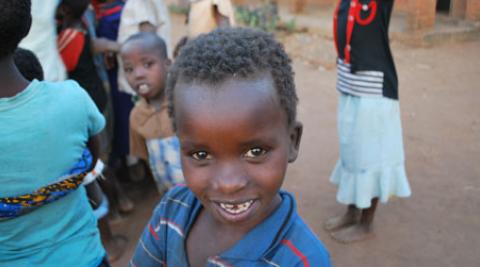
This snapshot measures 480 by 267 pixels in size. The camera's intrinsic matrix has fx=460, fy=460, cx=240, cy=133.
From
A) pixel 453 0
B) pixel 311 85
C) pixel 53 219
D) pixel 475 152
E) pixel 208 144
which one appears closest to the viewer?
pixel 208 144

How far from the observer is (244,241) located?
47.3 inches

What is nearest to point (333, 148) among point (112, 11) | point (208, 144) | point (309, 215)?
point (309, 215)

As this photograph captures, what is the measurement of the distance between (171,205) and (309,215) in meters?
2.29

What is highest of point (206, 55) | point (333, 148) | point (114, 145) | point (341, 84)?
point (206, 55)

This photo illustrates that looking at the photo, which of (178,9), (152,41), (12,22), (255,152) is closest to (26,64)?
(12,22)

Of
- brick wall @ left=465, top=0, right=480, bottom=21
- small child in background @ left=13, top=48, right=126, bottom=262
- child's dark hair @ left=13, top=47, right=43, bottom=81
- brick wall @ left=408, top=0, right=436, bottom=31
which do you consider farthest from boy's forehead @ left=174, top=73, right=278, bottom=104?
brick wall @ left=465, top=0, right=480, bottom=21

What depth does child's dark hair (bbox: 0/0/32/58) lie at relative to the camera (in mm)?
1403

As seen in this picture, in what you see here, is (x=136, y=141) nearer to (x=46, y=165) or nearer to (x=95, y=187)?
(x=95, y=187)

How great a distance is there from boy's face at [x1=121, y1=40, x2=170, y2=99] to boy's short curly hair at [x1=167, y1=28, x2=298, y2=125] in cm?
156

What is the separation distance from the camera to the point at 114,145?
12.0ft

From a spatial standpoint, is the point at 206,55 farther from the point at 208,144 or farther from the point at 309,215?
the point at 309,215

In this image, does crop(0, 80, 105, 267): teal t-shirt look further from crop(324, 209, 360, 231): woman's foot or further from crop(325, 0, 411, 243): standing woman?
crop(324, 209, 360, 231): woman's foot

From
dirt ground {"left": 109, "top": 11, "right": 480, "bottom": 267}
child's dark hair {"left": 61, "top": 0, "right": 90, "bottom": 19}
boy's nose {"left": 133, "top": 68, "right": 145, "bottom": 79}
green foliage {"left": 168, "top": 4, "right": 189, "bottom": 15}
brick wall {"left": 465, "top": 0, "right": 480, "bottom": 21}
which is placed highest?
child's dark hair {"left": 61, "top": 0, "right": 90, "bottom": 19}

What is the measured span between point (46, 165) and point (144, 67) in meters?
1.25
